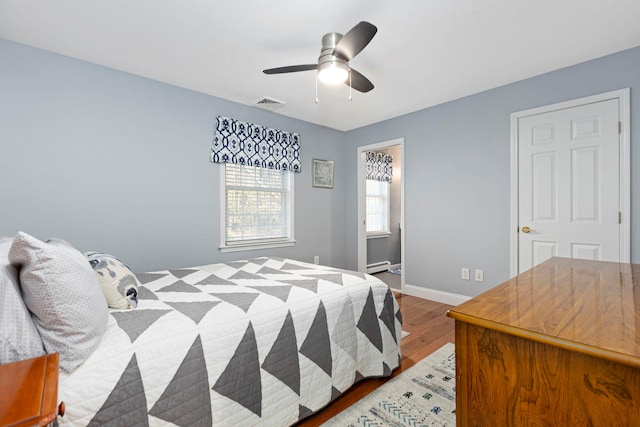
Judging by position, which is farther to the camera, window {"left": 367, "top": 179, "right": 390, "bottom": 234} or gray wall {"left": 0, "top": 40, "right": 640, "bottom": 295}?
window {"left": 367, "top": 179, "right": 390, "bottom": 234}

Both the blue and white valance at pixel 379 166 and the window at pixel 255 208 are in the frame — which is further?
the blue and white valance at pixel 379 166

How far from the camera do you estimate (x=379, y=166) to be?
5.48 m

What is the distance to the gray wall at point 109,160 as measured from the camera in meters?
2.29

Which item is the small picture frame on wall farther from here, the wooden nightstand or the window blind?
the wooden nightstand

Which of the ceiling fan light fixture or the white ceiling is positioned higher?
the white ceiling

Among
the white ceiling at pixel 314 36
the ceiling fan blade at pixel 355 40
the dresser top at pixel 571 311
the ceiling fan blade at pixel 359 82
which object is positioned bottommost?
the dresser top at pixel 571 311

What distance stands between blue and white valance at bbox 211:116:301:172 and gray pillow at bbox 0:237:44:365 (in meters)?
2.45

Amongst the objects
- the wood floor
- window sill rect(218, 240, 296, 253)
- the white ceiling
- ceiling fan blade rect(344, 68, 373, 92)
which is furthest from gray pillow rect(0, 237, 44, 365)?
window sill rect(218, 240, 296, 253)

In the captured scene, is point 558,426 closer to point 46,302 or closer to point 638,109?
point 46,302

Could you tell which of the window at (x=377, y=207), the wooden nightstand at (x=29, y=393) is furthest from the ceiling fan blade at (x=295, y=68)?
the window at (x=377, y=207)

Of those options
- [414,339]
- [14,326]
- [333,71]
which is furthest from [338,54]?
[414,339]

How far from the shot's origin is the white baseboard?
3408 mm

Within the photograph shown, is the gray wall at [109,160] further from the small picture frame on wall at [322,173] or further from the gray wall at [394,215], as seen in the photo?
the gray wall at [394,215]

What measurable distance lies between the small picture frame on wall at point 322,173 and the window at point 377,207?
Answer: 4.06 feet
